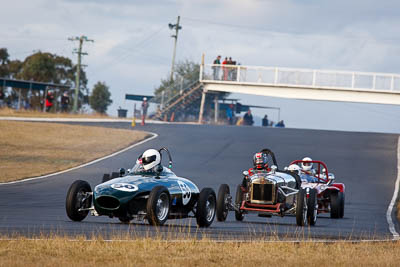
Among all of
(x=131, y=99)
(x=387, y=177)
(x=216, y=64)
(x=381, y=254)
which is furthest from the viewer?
(x=131, y=99)

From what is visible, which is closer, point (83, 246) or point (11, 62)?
point (83, 246)

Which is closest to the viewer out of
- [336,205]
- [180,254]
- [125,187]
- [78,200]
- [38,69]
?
[180,254]

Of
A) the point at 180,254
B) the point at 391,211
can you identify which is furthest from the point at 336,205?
the point at 180,254

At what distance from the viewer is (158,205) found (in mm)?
14820

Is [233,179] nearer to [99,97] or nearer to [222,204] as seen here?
[222,204]

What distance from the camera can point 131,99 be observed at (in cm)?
10069

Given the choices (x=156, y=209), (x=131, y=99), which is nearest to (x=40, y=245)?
(x=156, y=209)

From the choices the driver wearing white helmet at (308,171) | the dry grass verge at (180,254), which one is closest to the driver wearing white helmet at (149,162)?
the dry grass verge at (180,254)

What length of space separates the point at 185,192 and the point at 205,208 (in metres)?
0.60

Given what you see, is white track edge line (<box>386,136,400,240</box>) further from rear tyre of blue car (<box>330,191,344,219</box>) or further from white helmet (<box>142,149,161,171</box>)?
white helmet (<box>142,149,161,171</box>)

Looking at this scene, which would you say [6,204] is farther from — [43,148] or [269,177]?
[43,148]

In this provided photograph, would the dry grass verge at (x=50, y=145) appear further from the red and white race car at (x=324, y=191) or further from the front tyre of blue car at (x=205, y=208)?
the front tyre of blue car at (x=205, y=208)

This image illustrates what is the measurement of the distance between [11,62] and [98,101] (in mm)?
12937

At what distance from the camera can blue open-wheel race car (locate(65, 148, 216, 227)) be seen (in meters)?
14.6
